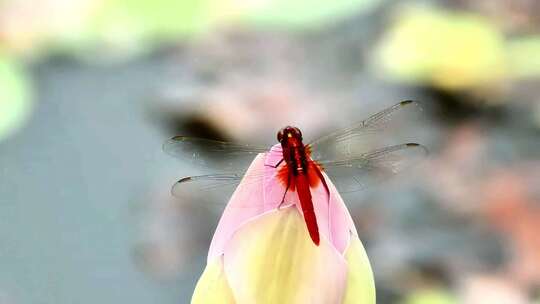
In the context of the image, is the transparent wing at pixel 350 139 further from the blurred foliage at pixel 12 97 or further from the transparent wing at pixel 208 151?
the blurred foliage at pixel 12 97

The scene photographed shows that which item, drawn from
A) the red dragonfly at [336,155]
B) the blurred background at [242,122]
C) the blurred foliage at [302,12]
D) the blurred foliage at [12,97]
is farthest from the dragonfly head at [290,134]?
the blurred foliage at [302,12]

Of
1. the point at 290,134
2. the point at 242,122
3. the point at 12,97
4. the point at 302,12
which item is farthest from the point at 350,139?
the point at 302,12

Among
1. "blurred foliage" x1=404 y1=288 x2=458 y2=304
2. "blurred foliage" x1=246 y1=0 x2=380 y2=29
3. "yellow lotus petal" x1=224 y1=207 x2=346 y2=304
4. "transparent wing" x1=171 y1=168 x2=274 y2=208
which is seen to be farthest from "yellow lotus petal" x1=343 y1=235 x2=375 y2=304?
"blurred foliage" x1=246 y1=0 x2=380 y2=29

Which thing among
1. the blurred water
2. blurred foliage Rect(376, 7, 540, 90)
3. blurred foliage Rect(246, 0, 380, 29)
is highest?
blurred foliage Rect(246, 0, 380, 29)

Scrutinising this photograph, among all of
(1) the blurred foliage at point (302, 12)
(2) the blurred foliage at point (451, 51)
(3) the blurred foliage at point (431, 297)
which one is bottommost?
(3) the blurred foliage at point (431, 297)

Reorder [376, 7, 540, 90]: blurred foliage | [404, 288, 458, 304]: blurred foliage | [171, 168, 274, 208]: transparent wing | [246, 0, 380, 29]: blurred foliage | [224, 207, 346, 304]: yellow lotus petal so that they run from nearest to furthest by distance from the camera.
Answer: [224, 207, 346, 304]: yellow lotus petal → [171, 168, 274, 208]: transparent wing → [404, 288, 458, 304]: blurred foliage → [376, 7, 540, 90]: blurred foliage → [246, 0, 380, 29]: blurred foliage

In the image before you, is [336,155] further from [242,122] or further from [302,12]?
[302,12]

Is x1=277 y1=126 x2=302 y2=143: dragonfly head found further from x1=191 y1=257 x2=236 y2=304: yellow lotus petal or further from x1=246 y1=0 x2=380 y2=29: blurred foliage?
x1=246 y1=0 x2=380 y2=29: blurred foliage

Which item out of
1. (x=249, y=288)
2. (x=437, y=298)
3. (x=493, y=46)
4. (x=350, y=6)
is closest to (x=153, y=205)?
(x=437, y=298)
